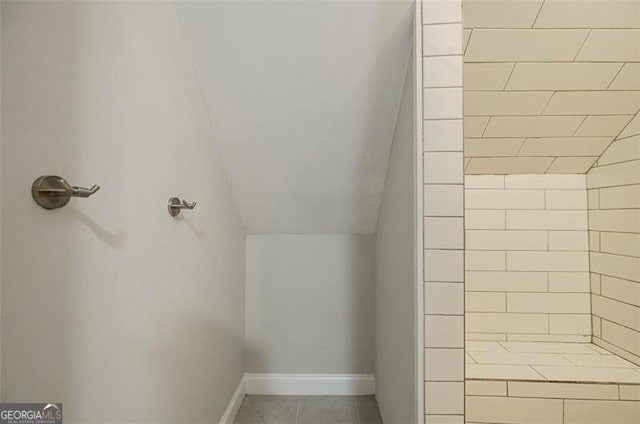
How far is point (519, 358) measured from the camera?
58.7 inches

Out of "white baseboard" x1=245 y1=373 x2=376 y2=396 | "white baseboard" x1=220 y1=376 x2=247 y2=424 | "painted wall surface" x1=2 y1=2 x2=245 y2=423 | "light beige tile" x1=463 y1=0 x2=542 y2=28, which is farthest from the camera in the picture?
"white baseboard" x1=245 y1=373 x2=376 y2=396

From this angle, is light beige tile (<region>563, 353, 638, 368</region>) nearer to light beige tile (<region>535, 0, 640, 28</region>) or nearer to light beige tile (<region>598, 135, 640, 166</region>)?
light beige tile (<region>598, 135, 640, 166</region>)

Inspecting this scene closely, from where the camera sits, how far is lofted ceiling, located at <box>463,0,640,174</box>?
1.16 metres

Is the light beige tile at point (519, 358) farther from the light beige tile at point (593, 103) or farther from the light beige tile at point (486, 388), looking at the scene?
the light beige tile at point (593, 103)

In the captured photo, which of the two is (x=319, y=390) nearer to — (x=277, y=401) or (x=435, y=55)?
(x=277, y=401)

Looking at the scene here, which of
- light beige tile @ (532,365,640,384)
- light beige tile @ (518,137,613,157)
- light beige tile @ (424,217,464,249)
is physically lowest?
light beige tile @ (532,365,640,384)

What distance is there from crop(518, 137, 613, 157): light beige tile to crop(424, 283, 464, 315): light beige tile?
882 millimetres

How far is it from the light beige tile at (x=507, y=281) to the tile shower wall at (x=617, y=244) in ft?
0.77

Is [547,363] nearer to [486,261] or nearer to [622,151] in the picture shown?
[486,261]

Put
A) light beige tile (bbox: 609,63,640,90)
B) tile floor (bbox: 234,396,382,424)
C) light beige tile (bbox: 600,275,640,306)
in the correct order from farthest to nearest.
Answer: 1. tile floor (bbox: 234,396,382,424)
2. light beige tile (bbox: 600,275,640,306)
3. light beige tile (bbox: 609,63,640,90)

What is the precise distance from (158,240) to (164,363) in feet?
1.28

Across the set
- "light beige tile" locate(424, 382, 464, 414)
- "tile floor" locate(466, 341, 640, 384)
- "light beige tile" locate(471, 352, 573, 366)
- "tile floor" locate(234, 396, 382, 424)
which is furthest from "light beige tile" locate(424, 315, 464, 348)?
"tile floor" locate(234, 396, 382, 424)

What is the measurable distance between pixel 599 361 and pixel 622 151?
86 cm

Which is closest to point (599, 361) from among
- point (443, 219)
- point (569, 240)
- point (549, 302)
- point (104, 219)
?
point (549, 302)
